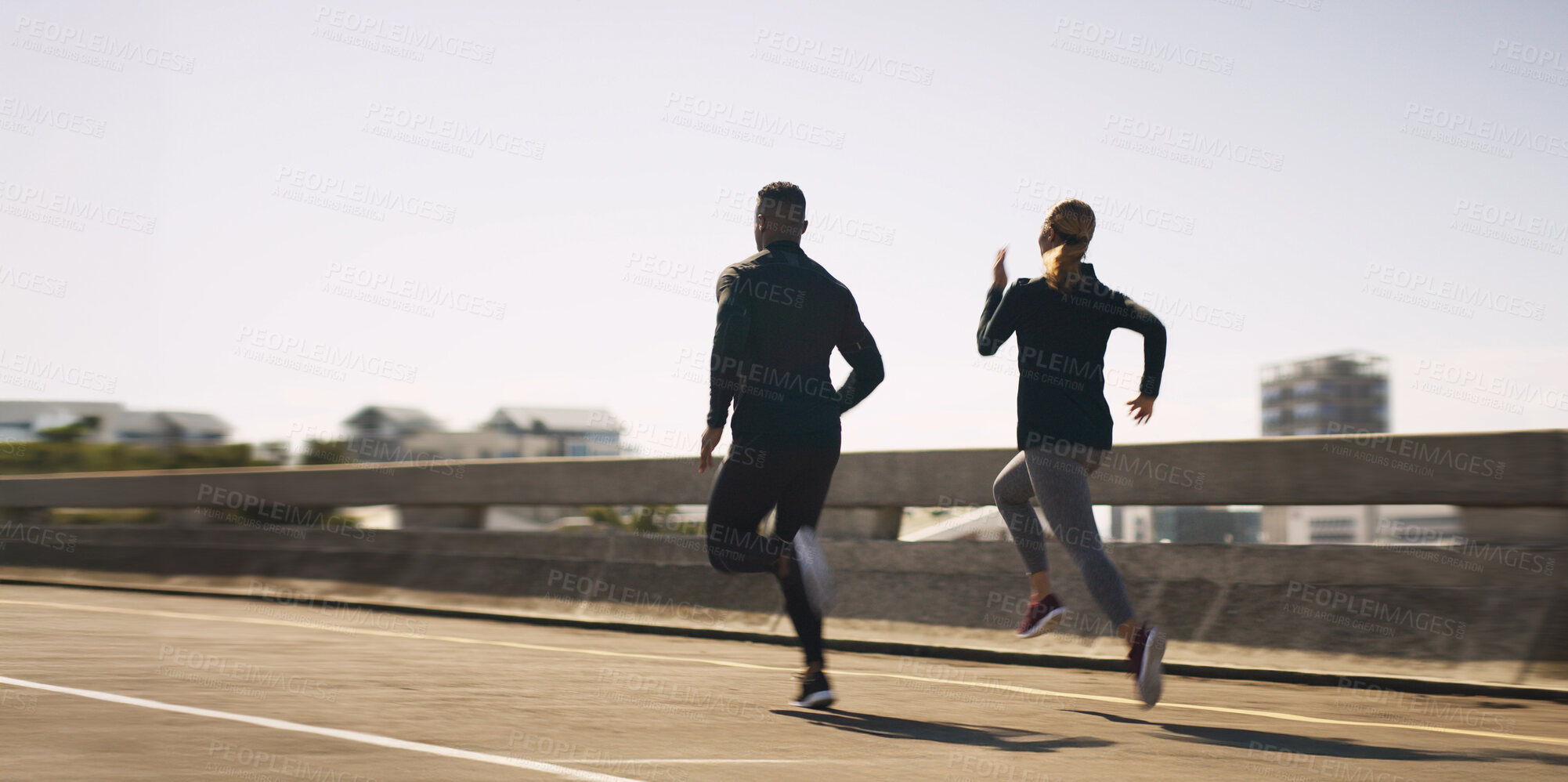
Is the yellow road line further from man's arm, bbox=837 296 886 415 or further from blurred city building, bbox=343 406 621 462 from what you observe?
blurred city building, bbox=343 406 621 462

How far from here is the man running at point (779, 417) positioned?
5293 mm

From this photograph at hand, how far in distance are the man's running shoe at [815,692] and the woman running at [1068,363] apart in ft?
3.52

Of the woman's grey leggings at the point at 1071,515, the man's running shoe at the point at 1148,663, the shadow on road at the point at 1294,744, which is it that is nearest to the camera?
the shadow on road at the point at 1294,744

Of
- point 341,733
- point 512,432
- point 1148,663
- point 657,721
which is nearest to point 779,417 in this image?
point 657,721

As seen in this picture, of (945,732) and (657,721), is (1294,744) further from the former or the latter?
(657,721)

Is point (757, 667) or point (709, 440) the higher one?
point (709, 440)

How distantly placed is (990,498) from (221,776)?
5.06 metres

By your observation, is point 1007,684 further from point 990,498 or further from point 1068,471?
point 990,498

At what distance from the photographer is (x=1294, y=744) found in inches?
173

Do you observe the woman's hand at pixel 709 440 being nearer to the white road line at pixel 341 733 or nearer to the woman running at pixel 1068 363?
the woman running at pixel 1068 363

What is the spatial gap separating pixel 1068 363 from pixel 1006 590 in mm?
2202

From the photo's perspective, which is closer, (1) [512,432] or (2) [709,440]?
(2) [709,440]

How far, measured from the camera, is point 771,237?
5582 millimetres

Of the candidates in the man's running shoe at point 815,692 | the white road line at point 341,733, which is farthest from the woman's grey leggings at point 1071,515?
the white road line at point 341,733
